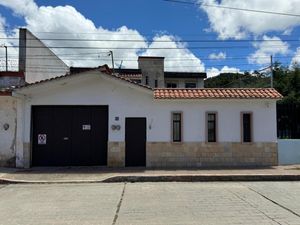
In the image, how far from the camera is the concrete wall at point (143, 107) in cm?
1669

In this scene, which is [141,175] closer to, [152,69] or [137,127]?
[137,127]

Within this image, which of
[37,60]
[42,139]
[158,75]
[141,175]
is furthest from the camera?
[158,75]

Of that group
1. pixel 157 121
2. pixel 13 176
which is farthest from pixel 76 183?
pixel 157 121

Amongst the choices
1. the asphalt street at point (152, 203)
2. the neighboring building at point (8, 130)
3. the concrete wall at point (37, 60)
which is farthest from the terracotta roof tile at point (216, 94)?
the concrete wall at point (37, 60)

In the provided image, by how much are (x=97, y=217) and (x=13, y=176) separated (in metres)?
Answer: 7.05

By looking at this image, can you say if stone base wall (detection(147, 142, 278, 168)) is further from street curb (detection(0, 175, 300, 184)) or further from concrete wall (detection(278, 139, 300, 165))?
street curb (detection(0, 175, 300, 184))

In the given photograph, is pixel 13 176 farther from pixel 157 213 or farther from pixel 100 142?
pixel 157 213

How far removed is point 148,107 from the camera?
659 inches

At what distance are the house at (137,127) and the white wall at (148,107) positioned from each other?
0.04 meters

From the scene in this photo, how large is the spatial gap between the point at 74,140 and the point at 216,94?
20.3ft

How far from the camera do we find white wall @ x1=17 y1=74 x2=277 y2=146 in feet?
54.7

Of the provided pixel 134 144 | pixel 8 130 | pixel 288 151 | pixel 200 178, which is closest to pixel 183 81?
pixel 288 151

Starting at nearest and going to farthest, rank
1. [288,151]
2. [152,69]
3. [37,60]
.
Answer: [288,151] < [37,60] < [152,69]

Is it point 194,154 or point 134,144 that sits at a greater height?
point 134,144
